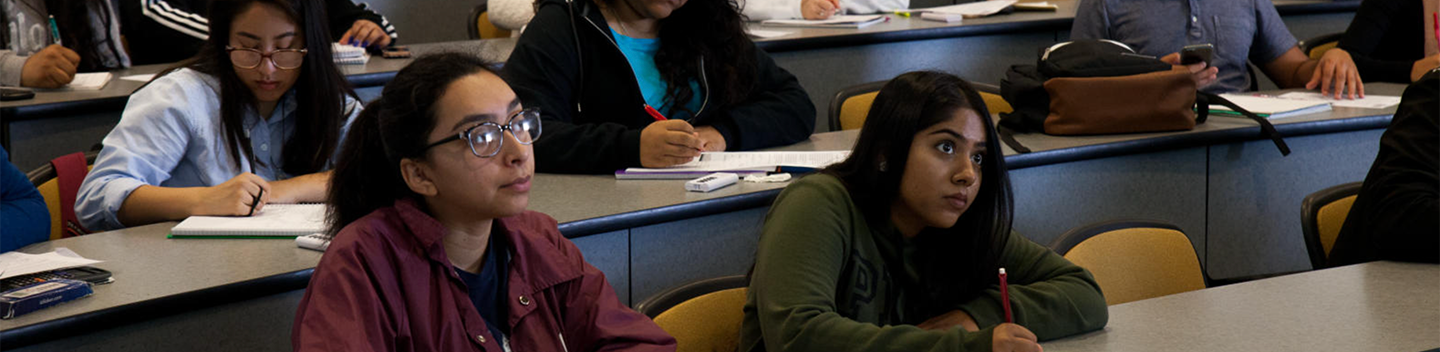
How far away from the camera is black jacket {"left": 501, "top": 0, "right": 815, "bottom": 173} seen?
7.94 feet

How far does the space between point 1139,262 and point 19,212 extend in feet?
5.73

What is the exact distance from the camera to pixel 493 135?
146cm

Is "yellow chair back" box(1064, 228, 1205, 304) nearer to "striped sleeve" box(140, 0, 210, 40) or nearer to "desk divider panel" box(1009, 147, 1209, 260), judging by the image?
"desk divider panel" box(1009, 147, 1209, 260)

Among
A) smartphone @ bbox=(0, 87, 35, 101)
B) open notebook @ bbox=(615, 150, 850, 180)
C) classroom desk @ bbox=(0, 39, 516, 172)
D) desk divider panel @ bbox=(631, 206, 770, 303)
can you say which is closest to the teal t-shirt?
open notebook @ bbox=(615, 150, 850, 180)

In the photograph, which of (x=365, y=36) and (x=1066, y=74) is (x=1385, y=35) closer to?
(x=1066, y=74)

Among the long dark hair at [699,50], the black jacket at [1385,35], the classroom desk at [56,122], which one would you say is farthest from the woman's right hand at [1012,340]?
the black jacket at [1385,35]

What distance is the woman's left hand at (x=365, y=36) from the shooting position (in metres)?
3.82

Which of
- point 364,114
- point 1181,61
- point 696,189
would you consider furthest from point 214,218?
point 1181,61

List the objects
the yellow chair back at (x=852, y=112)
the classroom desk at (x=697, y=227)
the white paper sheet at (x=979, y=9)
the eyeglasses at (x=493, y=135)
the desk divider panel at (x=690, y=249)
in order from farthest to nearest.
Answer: the white paper sheet at (x=979, y=9), the yellow chair back at (x=852, y=112), the desk divider panel at (x=690, y=249), the classroom desk at (x=697, y=227), the eyeglasses at (x=493, y=135)

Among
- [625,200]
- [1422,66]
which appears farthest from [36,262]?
[1422,66]

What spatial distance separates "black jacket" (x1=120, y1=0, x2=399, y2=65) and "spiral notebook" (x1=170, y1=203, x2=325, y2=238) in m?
1.94

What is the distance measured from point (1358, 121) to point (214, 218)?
2.45m

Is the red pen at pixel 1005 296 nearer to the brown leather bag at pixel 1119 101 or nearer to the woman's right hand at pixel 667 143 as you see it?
the woman's right hand at pixel 667 143

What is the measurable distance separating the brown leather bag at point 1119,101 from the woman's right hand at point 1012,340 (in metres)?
1.41
